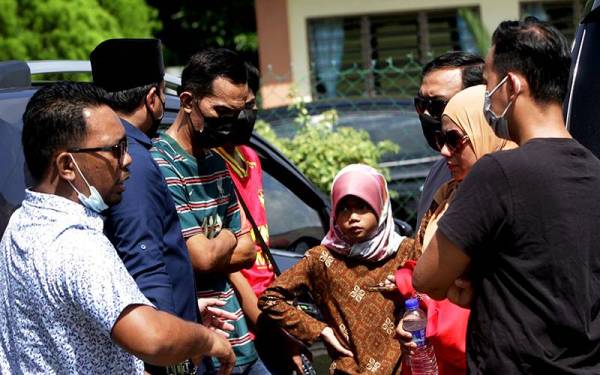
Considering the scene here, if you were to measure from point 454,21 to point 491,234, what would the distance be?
13515 mm

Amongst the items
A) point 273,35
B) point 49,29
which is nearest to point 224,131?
point 49,29

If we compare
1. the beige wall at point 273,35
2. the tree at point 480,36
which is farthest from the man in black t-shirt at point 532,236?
the beige wall at point 273,35

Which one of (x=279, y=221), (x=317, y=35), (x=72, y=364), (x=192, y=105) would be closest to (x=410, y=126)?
(x=279, y=221)

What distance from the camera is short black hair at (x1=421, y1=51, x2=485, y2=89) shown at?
4180 mm

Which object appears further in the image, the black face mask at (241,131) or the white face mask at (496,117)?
the black face mask at (241,131)

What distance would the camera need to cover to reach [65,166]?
2.84 meters

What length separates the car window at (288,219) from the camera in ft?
17.2

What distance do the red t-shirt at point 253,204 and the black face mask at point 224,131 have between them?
0.24 metres

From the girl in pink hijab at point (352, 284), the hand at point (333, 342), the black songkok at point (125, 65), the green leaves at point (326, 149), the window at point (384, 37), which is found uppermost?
the black songkok at point (125, 65)

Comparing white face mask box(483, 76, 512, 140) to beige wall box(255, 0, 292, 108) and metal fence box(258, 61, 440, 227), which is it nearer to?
metal fence box(258, 61, 440, 227)

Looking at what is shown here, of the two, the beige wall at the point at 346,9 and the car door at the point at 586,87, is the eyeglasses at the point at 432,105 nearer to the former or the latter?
the car door at the point at 586,87

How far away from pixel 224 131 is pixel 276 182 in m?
1.47

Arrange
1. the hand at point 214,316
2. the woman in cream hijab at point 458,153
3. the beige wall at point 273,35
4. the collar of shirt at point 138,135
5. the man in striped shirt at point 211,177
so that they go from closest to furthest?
1. the woman in cream hijab at point 458,153
2. the collar of shirt at point 138,135
3. the hand at point 214,316
4. the man in striped shirt at point 211,177
5. the beige wall at point 273,35

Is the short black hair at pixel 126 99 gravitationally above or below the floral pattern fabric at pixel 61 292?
above
